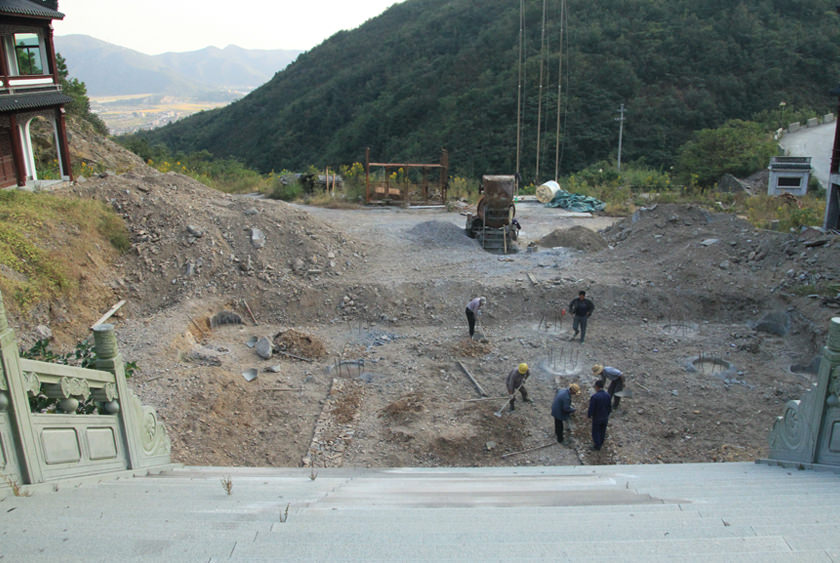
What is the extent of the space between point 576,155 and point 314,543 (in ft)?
144

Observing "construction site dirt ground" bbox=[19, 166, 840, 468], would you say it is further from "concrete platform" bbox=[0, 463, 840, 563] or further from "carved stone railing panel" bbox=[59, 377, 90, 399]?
"carved stone railing panel" bbox=[59, 377, 90, 399]

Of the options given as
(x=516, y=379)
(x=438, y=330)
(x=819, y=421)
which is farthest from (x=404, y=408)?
(x=819, y=421)

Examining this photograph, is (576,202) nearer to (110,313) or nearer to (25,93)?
(110,313)

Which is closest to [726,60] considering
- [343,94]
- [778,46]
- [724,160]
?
[778,46]

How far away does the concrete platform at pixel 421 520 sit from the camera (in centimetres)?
285

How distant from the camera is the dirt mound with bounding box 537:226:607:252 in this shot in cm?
1759

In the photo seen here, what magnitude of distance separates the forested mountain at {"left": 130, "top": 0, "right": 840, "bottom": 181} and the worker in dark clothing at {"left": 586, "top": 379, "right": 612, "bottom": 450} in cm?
3558

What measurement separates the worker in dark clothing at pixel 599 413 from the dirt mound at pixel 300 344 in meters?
5.58

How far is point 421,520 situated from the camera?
344 centimetres

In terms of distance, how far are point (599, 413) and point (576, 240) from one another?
10539 mm

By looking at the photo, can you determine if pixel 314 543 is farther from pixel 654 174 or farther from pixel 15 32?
pixel 654 174

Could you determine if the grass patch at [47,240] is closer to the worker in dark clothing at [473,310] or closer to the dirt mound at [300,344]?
the dirt mound at [300,344]

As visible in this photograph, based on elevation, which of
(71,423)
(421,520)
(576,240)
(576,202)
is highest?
Result: (71,423)

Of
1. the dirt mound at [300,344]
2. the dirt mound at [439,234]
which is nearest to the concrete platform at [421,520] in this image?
the dirt mound at [300,344]
